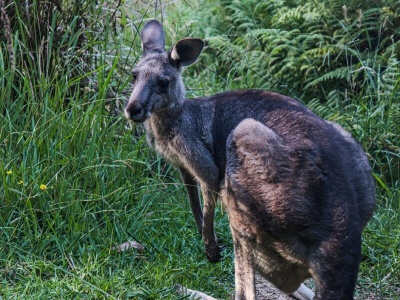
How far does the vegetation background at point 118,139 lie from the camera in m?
5.62

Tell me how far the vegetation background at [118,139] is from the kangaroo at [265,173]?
1.59 feet

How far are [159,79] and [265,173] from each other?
1.26 metres

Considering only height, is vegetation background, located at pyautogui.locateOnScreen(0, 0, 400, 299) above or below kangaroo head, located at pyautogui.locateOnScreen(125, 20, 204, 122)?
below

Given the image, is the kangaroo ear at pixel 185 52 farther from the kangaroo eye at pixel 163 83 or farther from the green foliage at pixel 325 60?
the green foliage at pixel 325 60

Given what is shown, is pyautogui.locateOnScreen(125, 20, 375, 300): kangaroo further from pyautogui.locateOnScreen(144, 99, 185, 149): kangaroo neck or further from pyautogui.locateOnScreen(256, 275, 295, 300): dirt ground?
pyautogui.locateOnScreen(256, 275, 295, 300): dirt ground

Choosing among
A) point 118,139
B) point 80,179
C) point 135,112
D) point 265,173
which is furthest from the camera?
point 118,139

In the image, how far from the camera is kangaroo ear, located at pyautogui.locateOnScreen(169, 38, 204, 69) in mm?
5816

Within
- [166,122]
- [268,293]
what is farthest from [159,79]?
[268,293]

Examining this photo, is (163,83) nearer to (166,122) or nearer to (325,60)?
(166,122)

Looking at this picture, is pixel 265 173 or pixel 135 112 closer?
pixel 265 173

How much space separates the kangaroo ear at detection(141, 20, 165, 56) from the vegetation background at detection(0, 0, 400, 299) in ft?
1.72

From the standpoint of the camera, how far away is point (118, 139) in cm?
671

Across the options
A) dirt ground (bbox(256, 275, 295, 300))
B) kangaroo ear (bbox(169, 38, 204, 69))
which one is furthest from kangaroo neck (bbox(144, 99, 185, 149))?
dirt ground (bbox(256, 275, 295, 300))

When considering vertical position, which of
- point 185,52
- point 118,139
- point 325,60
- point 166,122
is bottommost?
point 325,60
